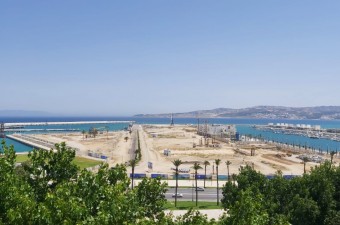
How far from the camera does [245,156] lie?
137750 millimetres

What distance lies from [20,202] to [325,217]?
28.3 m

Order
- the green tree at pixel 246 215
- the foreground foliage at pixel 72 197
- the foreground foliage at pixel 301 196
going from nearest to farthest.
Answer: the foreground foliage at pixel 72 197 → the green tree at pixel 246 215 → the foreground foliage at pixel 301 196

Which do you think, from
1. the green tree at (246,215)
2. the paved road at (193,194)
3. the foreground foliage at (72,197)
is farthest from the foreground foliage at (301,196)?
the paved road at (193,194)

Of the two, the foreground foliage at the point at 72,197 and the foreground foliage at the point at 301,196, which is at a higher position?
the foreground foliage at the point at 72,197

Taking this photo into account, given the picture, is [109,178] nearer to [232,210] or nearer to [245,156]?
[232,210]

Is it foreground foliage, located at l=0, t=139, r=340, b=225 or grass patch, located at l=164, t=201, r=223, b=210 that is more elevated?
foreground foliage, located at l=0, t=139, r=340, b=225

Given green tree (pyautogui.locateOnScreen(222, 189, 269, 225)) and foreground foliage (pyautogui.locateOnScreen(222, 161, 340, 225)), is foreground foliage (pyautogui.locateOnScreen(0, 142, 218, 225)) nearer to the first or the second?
green tree (pyautogui.locateOnScreen(222, 189, 269, 225))

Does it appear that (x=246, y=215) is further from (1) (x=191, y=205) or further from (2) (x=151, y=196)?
(1) (x=191, y=205)

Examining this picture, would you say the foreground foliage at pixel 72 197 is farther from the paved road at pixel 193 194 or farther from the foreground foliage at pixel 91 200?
the paved road at pixel 193 194

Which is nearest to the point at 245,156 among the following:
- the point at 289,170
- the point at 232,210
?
the point at 289,170

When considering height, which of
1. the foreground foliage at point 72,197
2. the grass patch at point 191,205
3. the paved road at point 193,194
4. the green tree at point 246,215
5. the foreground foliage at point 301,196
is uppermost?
the foreground foliage at point 72,197

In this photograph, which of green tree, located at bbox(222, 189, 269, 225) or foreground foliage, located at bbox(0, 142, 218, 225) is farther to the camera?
green tree, located at bbox(222, 189, 269, 225)

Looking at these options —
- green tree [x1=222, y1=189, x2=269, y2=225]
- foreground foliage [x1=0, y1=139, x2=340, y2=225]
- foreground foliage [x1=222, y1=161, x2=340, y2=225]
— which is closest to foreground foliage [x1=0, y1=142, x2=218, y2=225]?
foreground foliage [x1=0, y1=139, x2=340, y2=225]

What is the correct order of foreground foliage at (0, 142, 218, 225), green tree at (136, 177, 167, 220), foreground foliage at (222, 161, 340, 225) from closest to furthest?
1. foreground foliage at (0, 142, 218, 225)
2. green tree at (136, 177, 167, 220)
3. foreground foliage at (222, 161, 340, 225)
